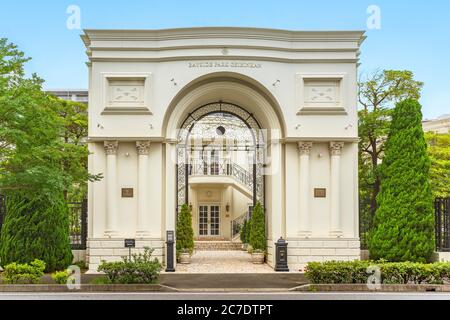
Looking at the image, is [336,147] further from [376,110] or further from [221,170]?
Result: [221,170]

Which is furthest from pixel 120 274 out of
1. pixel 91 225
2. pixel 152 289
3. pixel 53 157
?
pixel 91 225

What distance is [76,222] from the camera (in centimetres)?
2244

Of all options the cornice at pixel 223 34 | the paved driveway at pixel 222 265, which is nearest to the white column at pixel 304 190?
the paved driveway at pixel 222 265

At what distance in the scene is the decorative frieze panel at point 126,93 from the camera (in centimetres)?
2069

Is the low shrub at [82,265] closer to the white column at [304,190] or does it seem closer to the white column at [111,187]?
the white column at [111,187]

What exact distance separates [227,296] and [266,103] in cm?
906

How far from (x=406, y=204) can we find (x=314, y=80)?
18.6 feet

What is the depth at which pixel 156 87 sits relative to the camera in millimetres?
20859

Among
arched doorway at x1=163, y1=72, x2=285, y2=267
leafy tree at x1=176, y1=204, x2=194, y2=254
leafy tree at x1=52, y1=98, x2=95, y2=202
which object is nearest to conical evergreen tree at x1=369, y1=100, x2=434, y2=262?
arched doorway at x1=163, y1=72, x2=285, y2=267

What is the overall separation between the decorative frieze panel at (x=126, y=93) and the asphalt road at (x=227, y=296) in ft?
25.7

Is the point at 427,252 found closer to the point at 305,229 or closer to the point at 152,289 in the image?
the point at 305,229

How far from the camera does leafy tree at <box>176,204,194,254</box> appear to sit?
2320cm

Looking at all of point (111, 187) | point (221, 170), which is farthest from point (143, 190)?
point (221, 170)

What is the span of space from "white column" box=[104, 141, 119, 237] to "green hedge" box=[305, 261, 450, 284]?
25.8 ft
